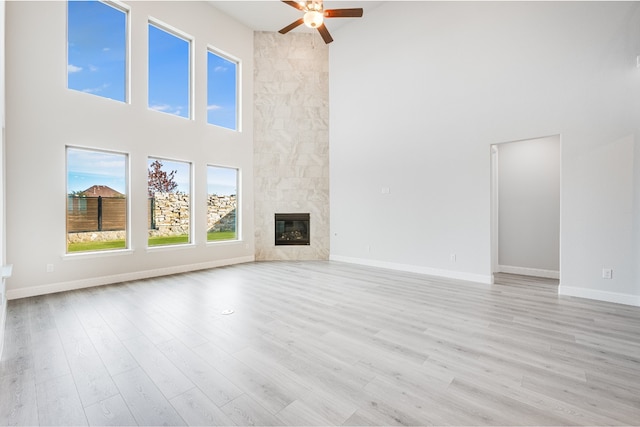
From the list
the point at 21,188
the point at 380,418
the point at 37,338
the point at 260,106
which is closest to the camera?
the point at 380,418

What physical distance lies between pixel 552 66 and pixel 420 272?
3917 millimetres

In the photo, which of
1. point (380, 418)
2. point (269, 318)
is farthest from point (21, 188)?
point (380, 418)

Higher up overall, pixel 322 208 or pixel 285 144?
pixel 285 144

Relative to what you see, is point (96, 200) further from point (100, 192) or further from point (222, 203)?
point (222, 203)

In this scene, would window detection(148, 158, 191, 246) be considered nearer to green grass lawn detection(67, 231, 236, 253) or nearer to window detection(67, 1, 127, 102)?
green grass lawn detection(67, 231, 236, 253)

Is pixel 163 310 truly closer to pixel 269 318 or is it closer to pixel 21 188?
pixel 269 318

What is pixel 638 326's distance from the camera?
9.83 ft

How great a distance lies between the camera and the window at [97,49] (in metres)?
4.54

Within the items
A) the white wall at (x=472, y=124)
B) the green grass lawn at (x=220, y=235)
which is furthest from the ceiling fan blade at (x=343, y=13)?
the green grass lawn at (x=220, y=235)

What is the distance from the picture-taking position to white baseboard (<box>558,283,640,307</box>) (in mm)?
3686

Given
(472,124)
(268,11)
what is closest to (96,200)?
(268,11)

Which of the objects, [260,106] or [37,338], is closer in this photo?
[37,338]

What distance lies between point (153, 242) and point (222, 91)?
3792 millimetres

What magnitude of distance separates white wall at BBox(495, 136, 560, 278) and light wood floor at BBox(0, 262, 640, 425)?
5.48 feet
